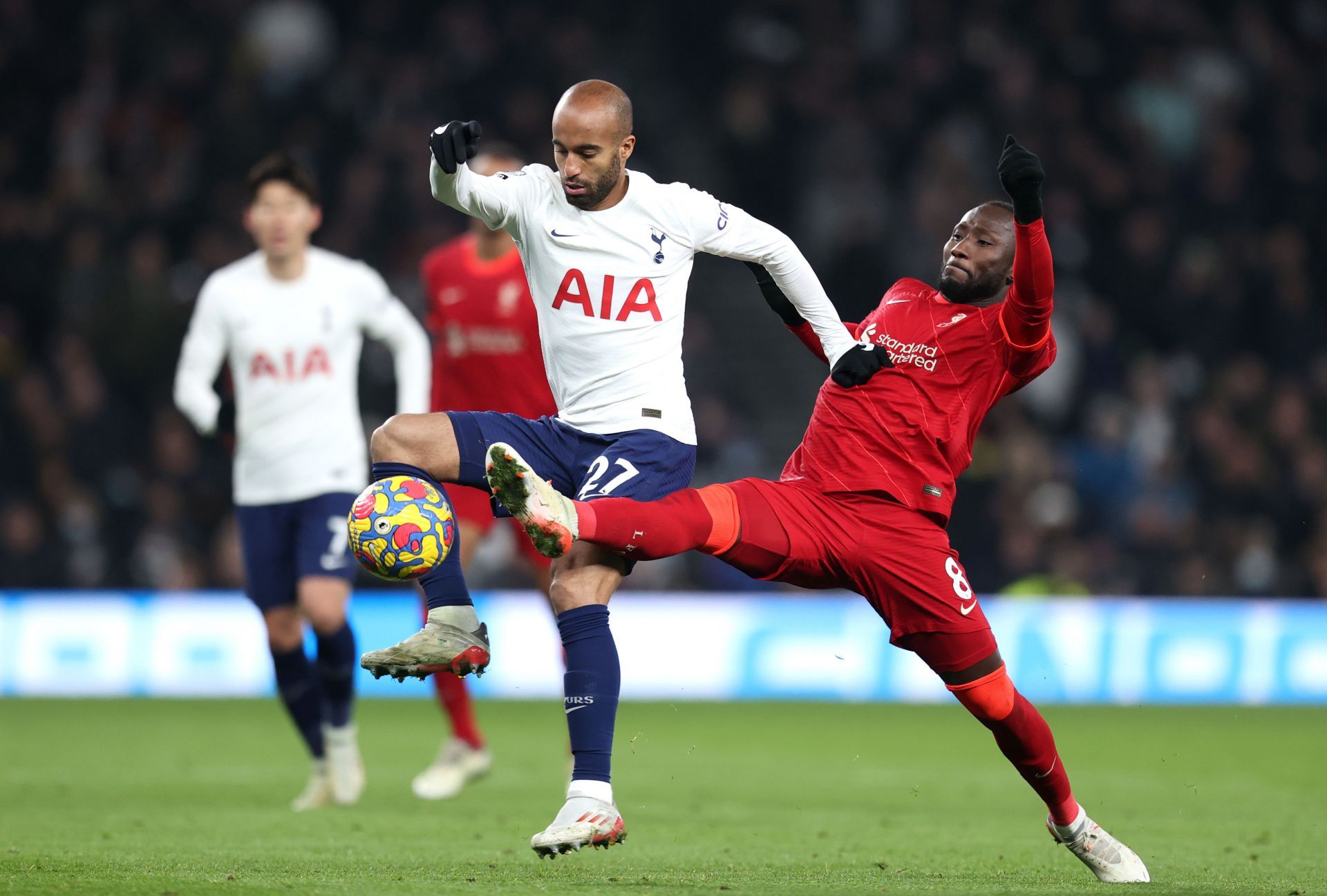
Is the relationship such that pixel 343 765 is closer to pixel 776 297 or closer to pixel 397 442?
pixel 397 442

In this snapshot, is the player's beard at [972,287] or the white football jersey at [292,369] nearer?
the player's beard at [972,287]

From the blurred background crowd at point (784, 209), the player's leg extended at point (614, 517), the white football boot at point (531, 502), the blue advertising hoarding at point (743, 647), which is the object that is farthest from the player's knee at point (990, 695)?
the blurred background crowd at point (784, 209)

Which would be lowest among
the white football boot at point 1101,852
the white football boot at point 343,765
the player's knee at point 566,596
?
the white football boot at point 343,765

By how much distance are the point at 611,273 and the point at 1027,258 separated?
132cm

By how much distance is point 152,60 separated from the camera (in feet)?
51.6

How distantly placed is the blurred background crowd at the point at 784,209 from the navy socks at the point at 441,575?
25.7 ft

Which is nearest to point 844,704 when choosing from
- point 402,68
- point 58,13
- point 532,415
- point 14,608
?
point 532,415

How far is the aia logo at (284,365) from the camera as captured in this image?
320 inches

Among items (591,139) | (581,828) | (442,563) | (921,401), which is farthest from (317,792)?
(591,139)

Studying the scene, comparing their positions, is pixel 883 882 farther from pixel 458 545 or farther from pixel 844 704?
pixel 844 704

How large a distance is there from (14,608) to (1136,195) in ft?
33.5

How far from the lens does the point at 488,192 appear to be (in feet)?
18.5

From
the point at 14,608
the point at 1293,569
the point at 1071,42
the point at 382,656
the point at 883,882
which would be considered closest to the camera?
the point at 382,656

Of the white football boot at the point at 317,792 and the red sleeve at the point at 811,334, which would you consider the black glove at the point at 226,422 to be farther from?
the red sleeve at the point at 811,334
